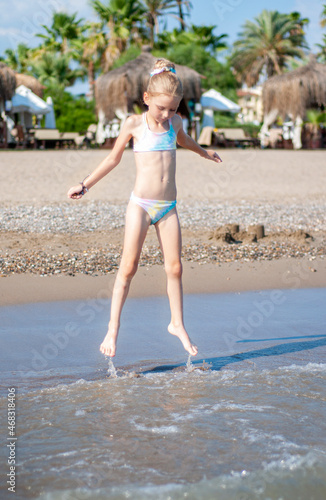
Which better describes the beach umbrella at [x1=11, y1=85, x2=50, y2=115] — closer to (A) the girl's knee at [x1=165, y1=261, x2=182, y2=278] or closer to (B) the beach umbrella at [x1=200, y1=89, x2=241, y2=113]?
(B) the beach umbrella at [x1=200, y1=89, x2=241, y2=113]

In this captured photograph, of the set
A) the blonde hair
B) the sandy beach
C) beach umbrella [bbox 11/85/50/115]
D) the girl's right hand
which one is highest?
beach umbrella [bbox 11/85/50/115]

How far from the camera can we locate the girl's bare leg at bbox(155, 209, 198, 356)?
3.54 m

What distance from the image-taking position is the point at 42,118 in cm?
3506

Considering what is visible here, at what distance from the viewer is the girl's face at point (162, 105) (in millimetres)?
3301

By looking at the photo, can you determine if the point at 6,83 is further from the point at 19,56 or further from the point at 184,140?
the point at 19,56

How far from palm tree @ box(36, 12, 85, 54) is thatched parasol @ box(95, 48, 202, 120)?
26523 mm

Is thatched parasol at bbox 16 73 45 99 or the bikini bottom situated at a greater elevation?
thatched parasol at bbox 16 73 45 99

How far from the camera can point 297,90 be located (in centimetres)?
2683

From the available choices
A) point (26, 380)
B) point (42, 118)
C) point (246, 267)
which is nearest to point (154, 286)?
point (246, 267)

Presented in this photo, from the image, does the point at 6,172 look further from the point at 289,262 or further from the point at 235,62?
the point at 235,62

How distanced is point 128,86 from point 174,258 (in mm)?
21838

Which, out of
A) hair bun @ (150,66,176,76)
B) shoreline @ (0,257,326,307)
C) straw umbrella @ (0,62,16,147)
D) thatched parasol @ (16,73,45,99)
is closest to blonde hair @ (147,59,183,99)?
hair bun @ (150,66,176,76)

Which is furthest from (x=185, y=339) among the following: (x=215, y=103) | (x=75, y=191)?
(x=215, y=103)

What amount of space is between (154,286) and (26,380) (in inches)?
95.1
